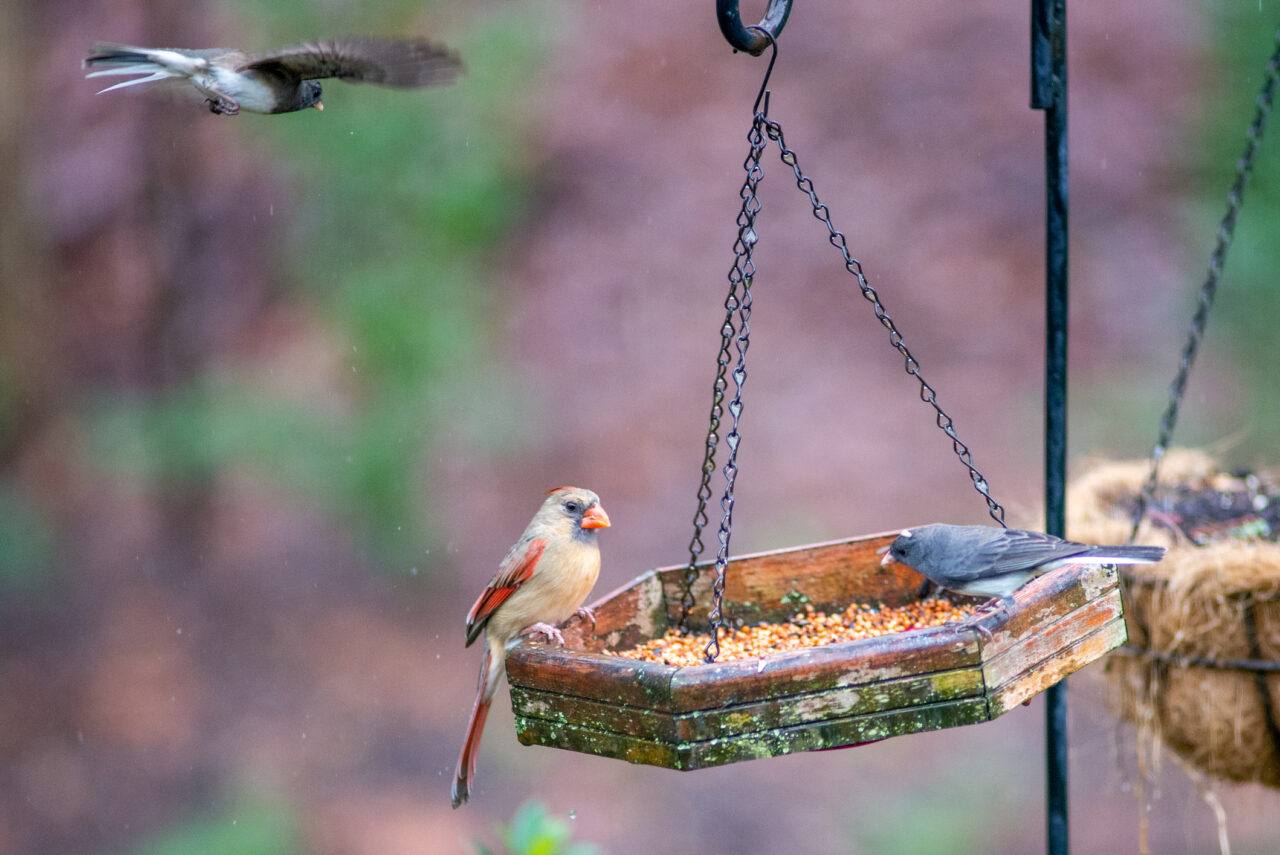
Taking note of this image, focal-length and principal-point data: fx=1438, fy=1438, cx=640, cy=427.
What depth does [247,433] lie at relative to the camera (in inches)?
302

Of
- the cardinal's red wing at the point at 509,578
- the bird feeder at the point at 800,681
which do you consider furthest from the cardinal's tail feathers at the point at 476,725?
the bird feeder at the point at 800,681

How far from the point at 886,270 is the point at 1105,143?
5.30ft

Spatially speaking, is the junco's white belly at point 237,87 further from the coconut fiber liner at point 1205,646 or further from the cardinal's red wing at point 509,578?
the coconut fiber liner at point 1205,646

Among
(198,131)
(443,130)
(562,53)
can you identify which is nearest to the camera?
(443,130)

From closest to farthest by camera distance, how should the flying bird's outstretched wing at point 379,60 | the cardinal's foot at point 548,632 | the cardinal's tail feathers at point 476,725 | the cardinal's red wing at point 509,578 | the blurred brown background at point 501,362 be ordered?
the flying bird's outstretched wing at point 379,60, the cardinal's foot at point 548,632, the cardinal's red wing at point 509,578, the cardinal's tail feathers at point 476,725, the blurred brown background at point 501,362

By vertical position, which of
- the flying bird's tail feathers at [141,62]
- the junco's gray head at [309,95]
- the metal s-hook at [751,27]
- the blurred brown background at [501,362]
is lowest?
the blurred brown background at [501,362]

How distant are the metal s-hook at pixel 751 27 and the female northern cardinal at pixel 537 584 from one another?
109 cm

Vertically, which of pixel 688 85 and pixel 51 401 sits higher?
pixel 688 85

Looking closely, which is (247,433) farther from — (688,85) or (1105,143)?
(1105,143)

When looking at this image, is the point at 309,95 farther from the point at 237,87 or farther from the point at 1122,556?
the point at 1122,556

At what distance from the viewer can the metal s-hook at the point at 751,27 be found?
2.47 meters

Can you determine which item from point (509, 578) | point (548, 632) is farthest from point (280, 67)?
point (548, 632)

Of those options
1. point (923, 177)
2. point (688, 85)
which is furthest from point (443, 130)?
point (923, 177)

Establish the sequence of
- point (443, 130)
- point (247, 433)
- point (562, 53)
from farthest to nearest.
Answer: point (562, 53) < point (247, 433) < point (443, 130)
